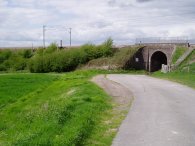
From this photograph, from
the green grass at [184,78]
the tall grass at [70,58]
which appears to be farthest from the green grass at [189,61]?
the tall grass at [70,58]

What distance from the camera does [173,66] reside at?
176 feet

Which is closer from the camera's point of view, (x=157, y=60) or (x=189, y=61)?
(x=189, y=61)

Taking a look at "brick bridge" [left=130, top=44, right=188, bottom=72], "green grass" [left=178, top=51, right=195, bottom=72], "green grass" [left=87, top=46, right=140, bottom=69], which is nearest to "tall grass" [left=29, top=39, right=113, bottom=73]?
"green grass" [left=87, top=46, right=140, bottom=69]

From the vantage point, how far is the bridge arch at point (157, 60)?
6837 cm

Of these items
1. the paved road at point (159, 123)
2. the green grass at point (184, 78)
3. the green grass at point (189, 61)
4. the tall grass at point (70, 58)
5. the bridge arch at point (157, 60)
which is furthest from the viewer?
the tall grass at point (70, 58)

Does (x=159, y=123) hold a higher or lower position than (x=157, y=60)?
lower

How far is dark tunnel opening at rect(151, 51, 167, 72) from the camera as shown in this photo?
69.1 metres

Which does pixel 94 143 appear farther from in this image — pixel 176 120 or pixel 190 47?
pixel 190 47

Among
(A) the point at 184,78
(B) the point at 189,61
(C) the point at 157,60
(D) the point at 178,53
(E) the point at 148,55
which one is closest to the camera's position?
(A) the point at 184,78

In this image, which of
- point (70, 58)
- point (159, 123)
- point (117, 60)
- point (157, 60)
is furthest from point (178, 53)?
point (159, 123)

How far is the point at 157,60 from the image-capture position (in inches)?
2798

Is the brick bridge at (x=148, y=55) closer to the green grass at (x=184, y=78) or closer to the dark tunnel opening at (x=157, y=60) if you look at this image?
the dark tunnel opening at (x=157, y=60)

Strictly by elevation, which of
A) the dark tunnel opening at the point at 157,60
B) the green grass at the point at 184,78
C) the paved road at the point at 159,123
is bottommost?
the green grass at the point at 184,78

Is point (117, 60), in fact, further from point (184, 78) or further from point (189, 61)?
point (184, 78)
